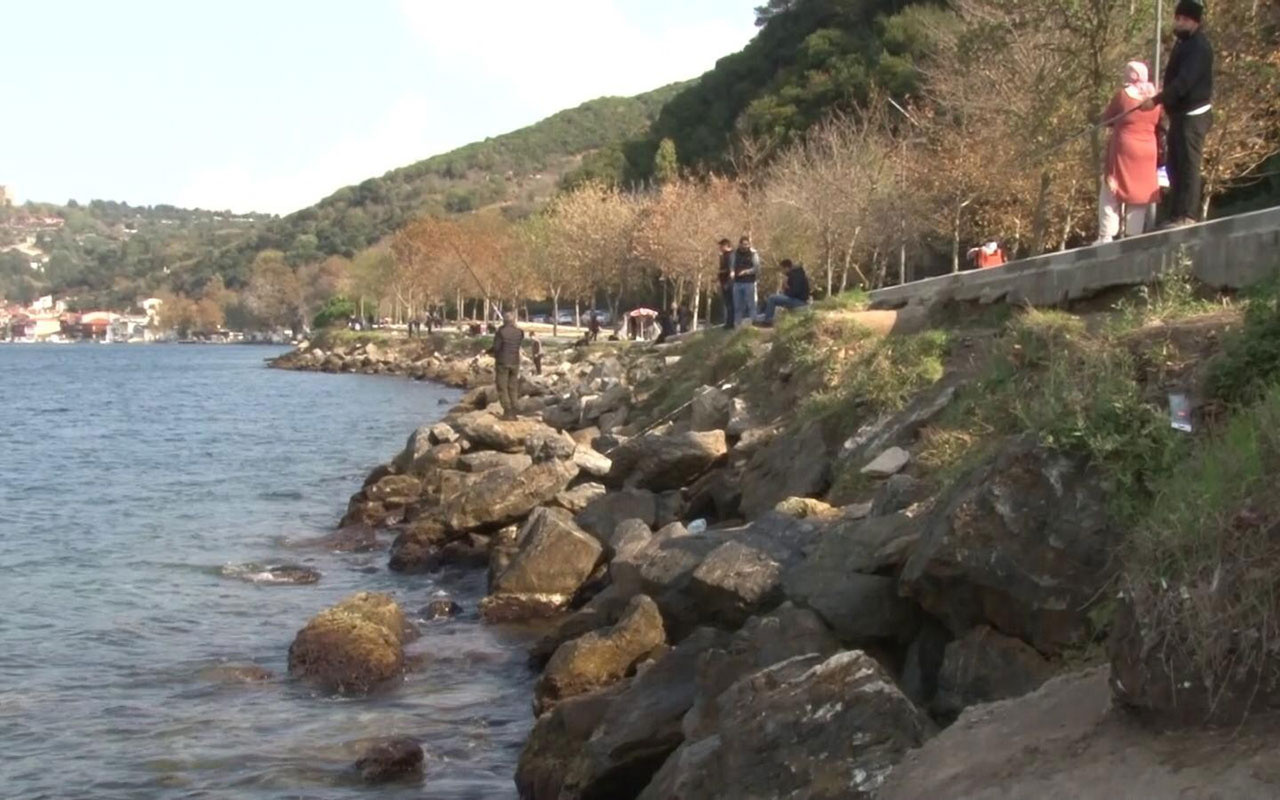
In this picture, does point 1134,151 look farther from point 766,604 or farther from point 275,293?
point 275,293

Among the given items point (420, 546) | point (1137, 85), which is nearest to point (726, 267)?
point (420, 546)

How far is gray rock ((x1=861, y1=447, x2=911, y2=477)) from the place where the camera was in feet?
34.0

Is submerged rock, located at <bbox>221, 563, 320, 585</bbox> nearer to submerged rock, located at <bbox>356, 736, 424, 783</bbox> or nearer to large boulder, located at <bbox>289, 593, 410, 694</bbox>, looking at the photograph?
large boulder, located at <bbox>289, 593, 410, 694</bbox>

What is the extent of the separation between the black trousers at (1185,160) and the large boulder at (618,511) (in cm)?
626

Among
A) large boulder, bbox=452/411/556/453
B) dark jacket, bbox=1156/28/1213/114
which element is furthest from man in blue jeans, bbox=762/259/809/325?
dark jacket, bbox=1156/28/1213/114

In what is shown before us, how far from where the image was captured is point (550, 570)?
14188mm

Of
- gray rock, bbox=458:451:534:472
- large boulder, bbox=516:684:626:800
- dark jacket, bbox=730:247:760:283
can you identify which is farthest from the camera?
dark jacket, bbox=730:247:760:283

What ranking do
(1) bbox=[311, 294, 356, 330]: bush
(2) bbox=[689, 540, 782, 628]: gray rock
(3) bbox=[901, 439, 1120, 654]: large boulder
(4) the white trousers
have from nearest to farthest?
1. (3) bbox=[901, 439, 1120, 654]: large boulder
2. (2) bbox=[689, 540, 782, 628]: gray rock
3. (4) the white trousers
4. (1) bbox=[311, 294, 356, 330]: bush

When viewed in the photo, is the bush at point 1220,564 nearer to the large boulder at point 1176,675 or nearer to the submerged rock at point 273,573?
the large boulder at point 1176,675

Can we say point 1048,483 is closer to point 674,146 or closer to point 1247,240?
point 1247,240

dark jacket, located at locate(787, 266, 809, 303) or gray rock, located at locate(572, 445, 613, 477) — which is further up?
dark jacket, located at locate(787, 266, 809, 303)

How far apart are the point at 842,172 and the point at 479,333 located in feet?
142

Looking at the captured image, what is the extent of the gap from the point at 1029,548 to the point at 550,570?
821cm

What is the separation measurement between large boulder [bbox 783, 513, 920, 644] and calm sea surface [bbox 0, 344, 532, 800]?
2645mm
